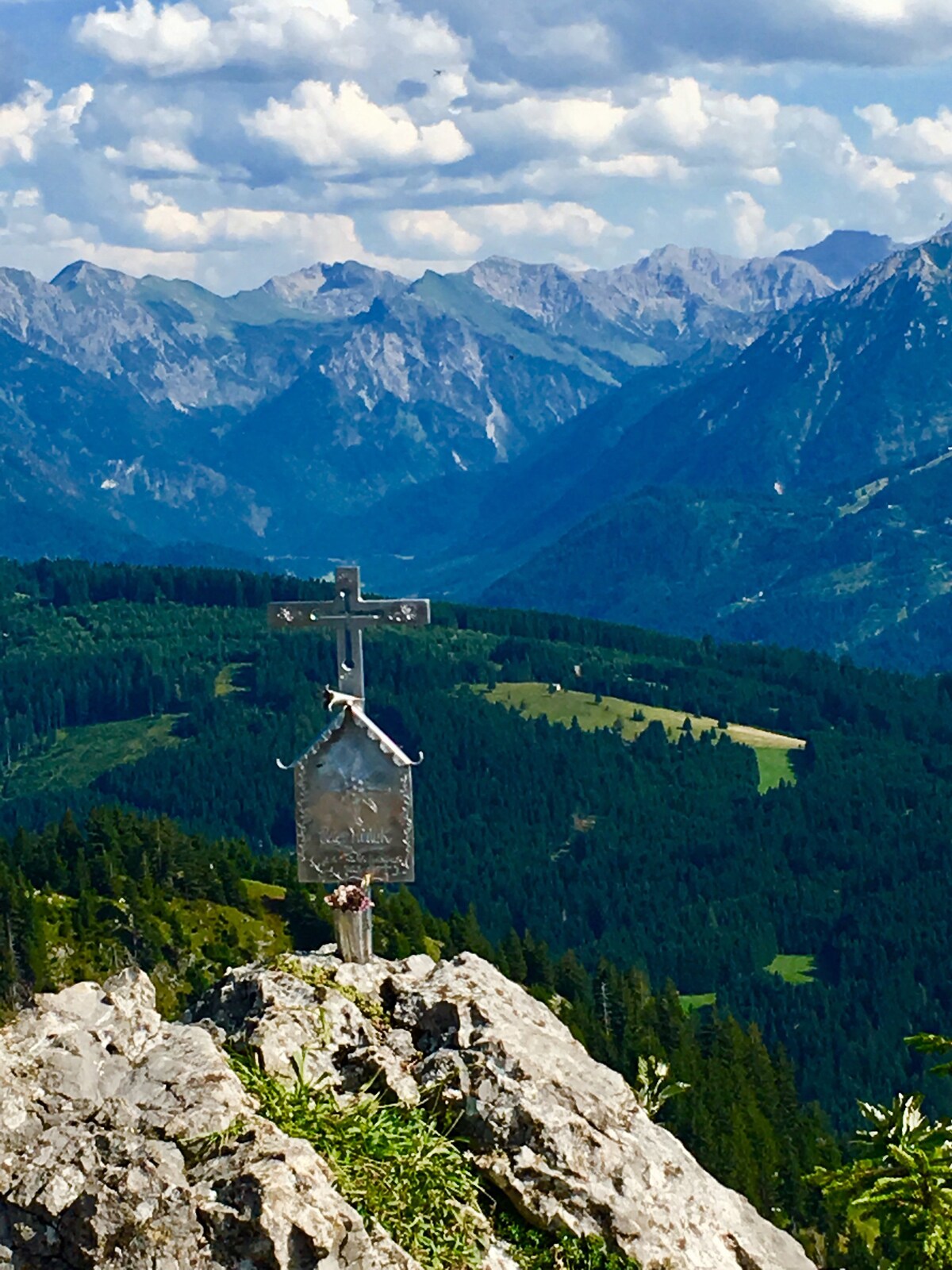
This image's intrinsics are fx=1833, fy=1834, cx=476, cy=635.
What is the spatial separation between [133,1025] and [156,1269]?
4.67 meters

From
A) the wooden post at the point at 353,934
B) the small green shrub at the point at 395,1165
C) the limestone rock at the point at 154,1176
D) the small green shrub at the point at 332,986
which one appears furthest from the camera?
the wooden post at the point at 353,934

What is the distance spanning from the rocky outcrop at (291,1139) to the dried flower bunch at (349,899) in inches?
54.2

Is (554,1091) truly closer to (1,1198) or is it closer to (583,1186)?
(583,1186)

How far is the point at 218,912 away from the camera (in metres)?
169

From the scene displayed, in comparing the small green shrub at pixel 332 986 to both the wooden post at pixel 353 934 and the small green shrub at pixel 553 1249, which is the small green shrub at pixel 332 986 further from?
the small green shrub at pixel 553 1249

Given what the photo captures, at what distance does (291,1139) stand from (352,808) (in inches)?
402

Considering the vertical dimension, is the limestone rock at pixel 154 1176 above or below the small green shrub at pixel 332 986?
below

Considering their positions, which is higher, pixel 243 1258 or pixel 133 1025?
pixel 133 1025

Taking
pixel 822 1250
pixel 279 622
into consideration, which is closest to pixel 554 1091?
pixel 279 622

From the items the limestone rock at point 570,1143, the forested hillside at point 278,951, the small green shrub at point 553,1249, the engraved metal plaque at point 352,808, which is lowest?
the forested hillside at point 278,951

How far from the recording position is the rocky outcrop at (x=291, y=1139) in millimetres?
21797

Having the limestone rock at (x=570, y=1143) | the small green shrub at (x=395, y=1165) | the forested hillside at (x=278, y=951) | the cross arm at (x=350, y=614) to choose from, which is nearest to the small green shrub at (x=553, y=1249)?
the limestone rock at (x=570, y=1143)

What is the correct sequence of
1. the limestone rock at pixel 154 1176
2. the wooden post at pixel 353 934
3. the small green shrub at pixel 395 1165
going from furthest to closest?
1. the wooden post at pixel 353 934
2. the small green shrub at pixel 395 1165
3. the limestone rock at pixel 154 1176

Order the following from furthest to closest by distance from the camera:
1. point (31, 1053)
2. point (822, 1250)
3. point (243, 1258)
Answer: point (822, 1250)
point (31, 1053)
point (243, 1258)
